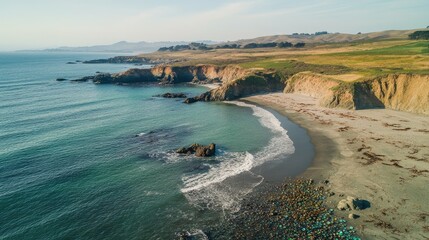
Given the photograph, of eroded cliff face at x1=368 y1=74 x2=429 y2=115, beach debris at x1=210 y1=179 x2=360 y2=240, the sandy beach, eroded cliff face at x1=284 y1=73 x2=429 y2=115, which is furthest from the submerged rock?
beach debris at x1=210 y1=179 x2=360 y2=240

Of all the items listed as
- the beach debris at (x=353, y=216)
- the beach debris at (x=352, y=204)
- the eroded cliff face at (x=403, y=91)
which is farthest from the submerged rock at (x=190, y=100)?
the beach debris at (x=353, y=216)

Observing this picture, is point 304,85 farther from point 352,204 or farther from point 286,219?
point 286,219

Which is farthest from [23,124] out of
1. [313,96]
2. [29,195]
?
[313,96]

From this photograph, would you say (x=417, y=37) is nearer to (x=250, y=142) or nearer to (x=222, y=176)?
(x=250, y=142)

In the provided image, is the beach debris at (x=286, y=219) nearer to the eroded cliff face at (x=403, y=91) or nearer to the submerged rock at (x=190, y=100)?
the eroded cliff face at (x=403, y=91)

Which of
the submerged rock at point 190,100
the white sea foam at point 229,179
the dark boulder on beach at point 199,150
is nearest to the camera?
the white sea foam at point 229,179

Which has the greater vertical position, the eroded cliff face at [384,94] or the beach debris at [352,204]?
the eroded cliff face at [384,94]

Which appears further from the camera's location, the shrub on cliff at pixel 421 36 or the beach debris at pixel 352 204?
the shrub on cliff at pixel 421 36
